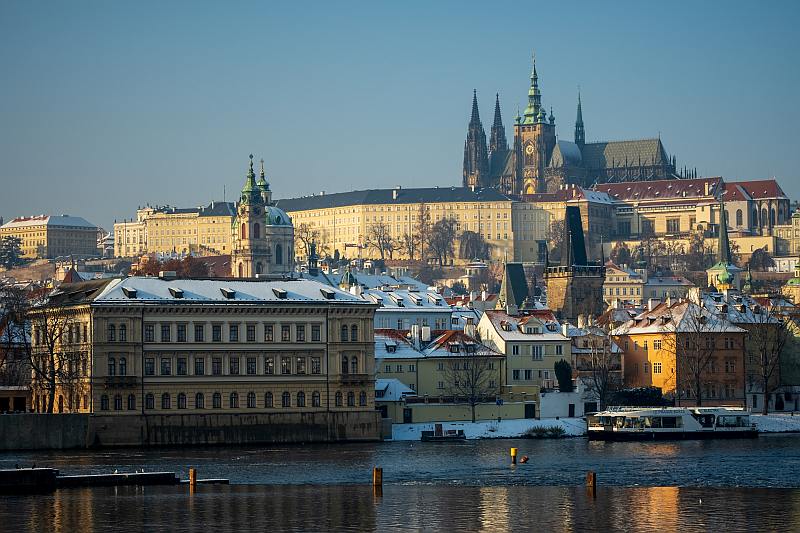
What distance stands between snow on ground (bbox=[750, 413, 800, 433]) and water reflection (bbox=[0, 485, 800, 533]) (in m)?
39.2

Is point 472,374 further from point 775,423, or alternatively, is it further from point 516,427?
point 775,423

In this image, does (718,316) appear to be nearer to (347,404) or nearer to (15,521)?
(347,404)

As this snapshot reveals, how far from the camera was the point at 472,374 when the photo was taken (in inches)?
4402

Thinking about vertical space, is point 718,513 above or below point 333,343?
below

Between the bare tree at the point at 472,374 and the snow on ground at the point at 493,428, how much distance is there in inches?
144

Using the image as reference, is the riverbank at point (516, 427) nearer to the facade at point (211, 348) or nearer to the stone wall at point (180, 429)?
the stone wall at point (180, 429)

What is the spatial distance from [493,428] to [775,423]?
1767 cm

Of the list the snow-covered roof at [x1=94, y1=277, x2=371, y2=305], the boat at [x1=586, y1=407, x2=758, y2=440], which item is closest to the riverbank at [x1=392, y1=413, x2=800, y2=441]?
the boat at [x1=586, y1=407, x2=758, y2=440]

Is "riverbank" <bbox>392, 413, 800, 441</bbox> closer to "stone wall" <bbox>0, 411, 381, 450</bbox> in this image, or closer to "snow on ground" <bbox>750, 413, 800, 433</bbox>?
"snow on ground" <bbox>750, 413, 800, 433</bbox>

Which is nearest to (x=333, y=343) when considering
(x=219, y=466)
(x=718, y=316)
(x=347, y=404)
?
(x=347, y=404)

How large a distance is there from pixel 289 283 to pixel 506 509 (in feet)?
129

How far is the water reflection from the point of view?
59.9 metres

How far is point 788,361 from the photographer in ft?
419

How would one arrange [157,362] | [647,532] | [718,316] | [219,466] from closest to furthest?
[647,532]
[219,466]
[157,362]
[718,316]
